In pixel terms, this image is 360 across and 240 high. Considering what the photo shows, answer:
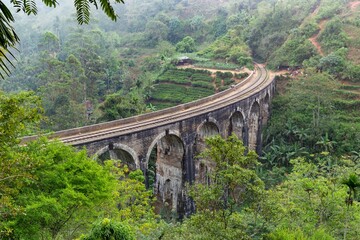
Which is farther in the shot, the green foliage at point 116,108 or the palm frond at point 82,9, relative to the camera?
the green foliage at point 116,108

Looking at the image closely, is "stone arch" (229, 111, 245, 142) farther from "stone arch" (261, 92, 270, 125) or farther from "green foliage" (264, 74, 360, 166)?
"stone arch" (261, 92, 270, 125)

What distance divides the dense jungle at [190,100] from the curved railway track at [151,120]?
1.95 m

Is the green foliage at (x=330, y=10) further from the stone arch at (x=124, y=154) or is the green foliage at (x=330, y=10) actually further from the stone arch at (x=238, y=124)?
the stone arch at (x=124, y=154)

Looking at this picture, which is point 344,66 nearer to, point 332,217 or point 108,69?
point 332,217

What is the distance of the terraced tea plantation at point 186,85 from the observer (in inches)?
1668

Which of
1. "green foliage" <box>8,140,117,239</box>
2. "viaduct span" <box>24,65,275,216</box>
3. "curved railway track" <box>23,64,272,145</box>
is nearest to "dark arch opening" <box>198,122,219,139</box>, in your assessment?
"viaduct span" <box>24,65,275,216</box>

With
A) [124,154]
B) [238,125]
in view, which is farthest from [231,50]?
[124,154]

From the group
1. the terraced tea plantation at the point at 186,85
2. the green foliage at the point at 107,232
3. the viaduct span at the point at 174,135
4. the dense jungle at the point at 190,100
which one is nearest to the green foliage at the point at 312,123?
the dense jungle at the point at 190,100

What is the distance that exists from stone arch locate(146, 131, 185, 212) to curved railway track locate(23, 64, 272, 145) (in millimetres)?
1718

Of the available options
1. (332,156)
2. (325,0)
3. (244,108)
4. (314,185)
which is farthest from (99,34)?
(314,185)

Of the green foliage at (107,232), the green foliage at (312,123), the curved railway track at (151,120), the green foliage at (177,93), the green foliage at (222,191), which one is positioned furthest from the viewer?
the green foliage at (177,93)

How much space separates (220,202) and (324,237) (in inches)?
120

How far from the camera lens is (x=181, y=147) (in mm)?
23453

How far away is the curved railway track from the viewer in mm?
18719
